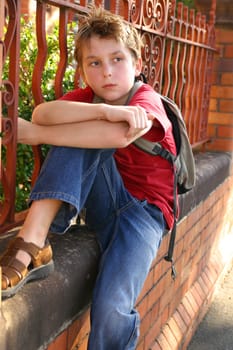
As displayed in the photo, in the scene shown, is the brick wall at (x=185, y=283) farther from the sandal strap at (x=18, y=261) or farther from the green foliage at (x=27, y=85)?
the green foliage at (x=27, y=85)

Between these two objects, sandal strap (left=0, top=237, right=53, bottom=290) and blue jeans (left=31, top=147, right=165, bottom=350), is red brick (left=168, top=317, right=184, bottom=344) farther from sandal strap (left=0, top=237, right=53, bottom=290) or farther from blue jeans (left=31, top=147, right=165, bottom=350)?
sandal strap (left=0, top=237, right=53, bottom=290)

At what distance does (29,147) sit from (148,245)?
83 cm

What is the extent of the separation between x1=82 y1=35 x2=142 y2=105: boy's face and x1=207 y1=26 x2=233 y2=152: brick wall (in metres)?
2.70

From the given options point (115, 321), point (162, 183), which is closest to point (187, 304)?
point (162, 183)

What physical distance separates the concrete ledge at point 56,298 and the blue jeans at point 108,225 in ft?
0.18

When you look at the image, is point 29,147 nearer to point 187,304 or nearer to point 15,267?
point 15,267

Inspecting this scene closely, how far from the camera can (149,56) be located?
3371 millimetres

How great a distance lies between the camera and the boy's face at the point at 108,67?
2248mm

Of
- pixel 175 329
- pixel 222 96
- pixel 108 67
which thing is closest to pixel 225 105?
pixel 222 96

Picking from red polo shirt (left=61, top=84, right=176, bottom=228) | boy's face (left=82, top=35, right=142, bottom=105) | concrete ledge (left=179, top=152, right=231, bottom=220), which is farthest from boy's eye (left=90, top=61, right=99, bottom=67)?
concrete ledge (left=179, top=152, right=231, bottom=220)

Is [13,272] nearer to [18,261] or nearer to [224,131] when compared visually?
[18,261]

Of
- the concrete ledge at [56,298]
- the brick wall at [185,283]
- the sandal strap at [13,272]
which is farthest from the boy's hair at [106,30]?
the brick wall at [185,283]

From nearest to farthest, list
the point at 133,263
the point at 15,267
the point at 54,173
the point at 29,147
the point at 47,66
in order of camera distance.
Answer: the point at 15,267 → the point at 54,173 → the point at 133,263 → the point at 29,147 → the point at 47,66

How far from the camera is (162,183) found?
2402 mm
